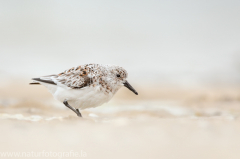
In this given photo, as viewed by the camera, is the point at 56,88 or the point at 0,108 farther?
the point at 0,108

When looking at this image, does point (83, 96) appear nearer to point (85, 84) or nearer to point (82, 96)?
point (82, 96)

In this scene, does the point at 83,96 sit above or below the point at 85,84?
below

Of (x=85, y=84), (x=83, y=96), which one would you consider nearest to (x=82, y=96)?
(x=83, y=96)

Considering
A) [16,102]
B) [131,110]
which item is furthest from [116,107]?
[16,102]

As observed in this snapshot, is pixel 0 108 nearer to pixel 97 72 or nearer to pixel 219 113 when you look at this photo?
pixel 97 72

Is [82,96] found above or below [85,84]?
below
